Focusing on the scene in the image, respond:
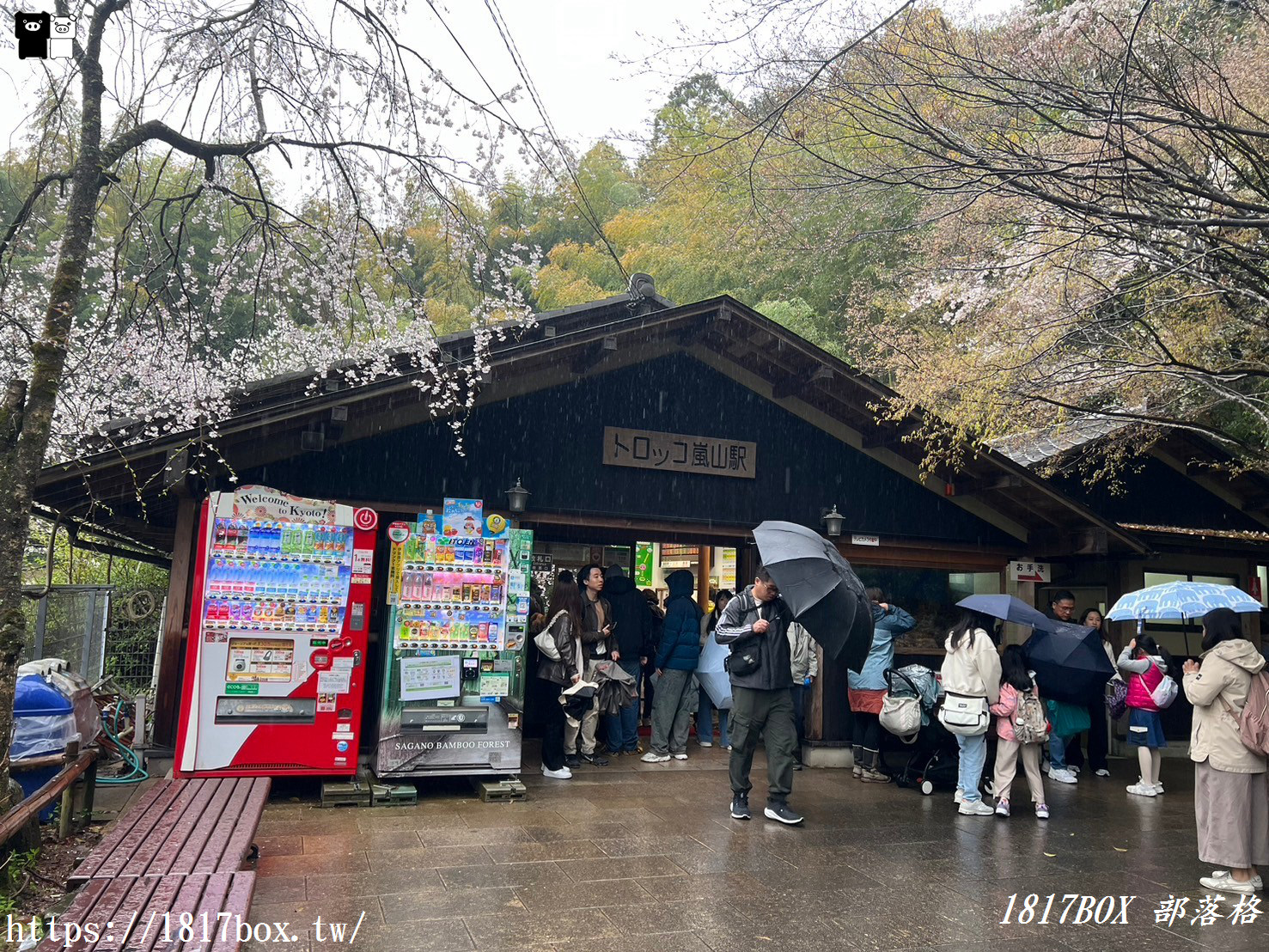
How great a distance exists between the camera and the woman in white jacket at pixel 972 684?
7.27m

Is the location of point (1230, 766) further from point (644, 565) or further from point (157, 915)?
point (644, 565)

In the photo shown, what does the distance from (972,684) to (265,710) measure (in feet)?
18.4

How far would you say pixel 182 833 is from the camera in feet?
14.5

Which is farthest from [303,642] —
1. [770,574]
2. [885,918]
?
[885,918]

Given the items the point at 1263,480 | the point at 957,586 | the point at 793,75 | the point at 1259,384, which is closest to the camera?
the point at 793,75

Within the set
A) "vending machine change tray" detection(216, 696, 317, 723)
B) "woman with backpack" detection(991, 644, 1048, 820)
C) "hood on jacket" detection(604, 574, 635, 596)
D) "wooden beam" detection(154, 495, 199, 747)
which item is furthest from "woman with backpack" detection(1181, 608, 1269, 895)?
"wooden beam" detection(154, 495, 199, 747)

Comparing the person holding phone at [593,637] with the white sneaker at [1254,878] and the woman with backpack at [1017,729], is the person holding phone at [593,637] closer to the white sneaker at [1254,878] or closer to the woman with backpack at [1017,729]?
the woman with backpack at [1017,729]

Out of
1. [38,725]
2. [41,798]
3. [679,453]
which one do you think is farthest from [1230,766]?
[38,725]

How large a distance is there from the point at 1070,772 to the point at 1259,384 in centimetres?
507

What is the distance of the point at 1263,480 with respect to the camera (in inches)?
470

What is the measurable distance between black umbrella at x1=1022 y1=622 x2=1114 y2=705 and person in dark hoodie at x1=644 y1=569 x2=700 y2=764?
3199mm

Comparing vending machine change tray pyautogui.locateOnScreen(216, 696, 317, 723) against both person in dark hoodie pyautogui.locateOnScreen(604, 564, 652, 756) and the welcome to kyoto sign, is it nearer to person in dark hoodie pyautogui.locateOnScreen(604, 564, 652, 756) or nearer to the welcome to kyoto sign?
person in dark hoodie pyautogui.locateOnScreen(604, 564, 652, 756)

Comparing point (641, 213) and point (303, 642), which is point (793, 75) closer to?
point (303, 642)

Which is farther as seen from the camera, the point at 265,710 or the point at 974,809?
the point at 974,809
